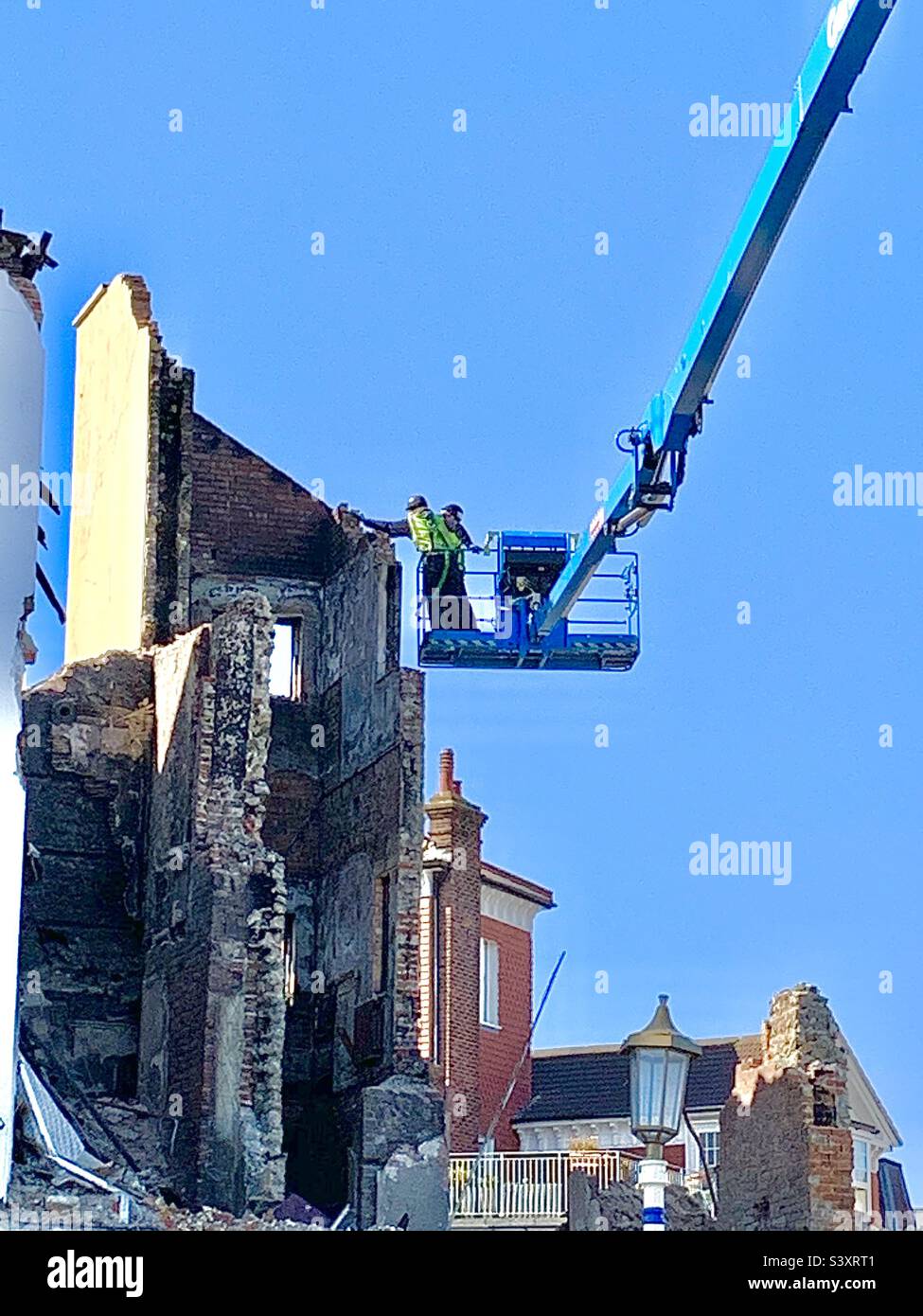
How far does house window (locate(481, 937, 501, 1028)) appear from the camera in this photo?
118 ft

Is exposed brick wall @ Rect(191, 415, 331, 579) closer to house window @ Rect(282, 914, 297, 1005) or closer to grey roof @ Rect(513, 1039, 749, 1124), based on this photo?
house window @ Rect(282, 914, 297, 1005)

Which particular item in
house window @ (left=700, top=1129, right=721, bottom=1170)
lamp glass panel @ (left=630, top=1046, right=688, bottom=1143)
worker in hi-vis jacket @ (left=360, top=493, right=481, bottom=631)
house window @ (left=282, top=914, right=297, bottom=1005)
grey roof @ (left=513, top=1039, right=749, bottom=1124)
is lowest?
lamp glass panel @ (left=630, top=1046, right=688, bottom=1143)

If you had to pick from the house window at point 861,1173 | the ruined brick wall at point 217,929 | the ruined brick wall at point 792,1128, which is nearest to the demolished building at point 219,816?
the ruined brick wall at point 217,929

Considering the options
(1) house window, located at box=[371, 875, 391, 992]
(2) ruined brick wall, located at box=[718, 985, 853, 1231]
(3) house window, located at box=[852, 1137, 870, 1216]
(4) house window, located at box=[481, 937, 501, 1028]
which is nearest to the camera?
(2) ruined brick wall, located at box=[718, 985, 853, 1231]

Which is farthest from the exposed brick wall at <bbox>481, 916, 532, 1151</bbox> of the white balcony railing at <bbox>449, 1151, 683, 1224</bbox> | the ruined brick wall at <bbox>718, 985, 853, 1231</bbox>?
the ruined brick wall at <bbox>718, 985, 853, 1231</bbox>

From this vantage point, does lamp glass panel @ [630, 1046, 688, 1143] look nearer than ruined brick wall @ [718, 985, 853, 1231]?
Yes

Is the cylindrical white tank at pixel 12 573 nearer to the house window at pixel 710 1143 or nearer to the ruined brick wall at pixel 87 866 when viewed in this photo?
the ruined brick wall at pixel 87 866

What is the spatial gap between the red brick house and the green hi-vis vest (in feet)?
24.6

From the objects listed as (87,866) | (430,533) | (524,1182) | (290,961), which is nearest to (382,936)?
(290,961)

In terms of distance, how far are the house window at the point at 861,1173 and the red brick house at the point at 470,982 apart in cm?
486

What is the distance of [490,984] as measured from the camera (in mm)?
36375

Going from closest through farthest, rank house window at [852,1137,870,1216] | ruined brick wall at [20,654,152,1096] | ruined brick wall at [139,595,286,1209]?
1. ruined brick wall at [139,595,286,1209]
2. ruined brick wall at [20,654,152,1096]
3. house window at [852,1137,870,1216]

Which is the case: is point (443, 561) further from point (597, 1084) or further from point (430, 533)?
point (597, 1084)
